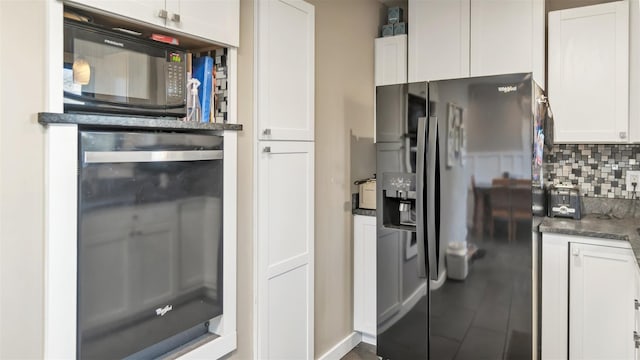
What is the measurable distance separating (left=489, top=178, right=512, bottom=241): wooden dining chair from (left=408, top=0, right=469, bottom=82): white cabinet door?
111 centimetres

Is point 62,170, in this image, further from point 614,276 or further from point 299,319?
point 614,276

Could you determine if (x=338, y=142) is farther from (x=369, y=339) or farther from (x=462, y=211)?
(x=369, y=339)

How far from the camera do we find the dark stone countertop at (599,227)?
7.46 ft

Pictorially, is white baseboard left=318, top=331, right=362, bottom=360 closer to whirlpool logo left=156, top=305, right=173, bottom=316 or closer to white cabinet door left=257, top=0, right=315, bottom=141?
whirlpool logo left=156, top=305, right=173, bottom=316

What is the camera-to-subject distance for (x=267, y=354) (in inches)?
83.3

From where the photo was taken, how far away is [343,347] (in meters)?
2.87

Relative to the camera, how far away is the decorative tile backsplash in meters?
2.80

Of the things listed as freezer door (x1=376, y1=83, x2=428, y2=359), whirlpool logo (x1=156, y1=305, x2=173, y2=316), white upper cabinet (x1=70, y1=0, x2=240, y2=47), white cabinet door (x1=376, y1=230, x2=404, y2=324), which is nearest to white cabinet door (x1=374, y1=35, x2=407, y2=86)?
freezer door (x1=376, y1=83, x2=428, y2=359)

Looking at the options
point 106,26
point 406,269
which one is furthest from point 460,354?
point 106,26

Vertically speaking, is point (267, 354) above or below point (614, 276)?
below

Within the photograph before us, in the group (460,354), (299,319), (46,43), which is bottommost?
(460,354)

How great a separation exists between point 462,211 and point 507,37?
→ 4.41 feet

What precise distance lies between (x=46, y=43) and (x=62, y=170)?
1.29ft

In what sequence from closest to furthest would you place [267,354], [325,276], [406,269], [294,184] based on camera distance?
[267,354] < [294,184] < [406,269] < [325,276]
